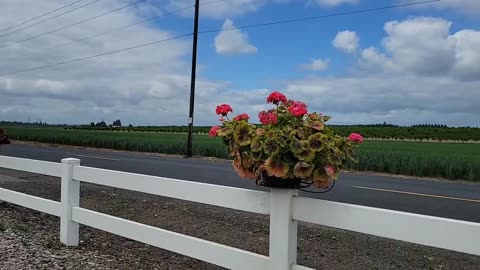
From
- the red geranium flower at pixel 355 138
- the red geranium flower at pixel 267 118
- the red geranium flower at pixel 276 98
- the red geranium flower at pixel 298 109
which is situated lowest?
the red geranium flower at pixel 355 138

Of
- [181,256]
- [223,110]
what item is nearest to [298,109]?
[223,110]

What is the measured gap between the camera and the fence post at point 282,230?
363 centimetres

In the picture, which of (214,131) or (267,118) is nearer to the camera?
(267,118)

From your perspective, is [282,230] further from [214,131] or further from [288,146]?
[214,131]

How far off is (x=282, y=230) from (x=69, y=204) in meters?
3.59

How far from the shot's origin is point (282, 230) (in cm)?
365

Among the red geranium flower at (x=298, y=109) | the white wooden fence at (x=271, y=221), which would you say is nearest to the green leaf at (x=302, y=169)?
the white wooden fence at (x=271, y=221)

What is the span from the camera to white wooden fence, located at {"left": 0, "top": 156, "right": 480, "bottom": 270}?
2.89 meters

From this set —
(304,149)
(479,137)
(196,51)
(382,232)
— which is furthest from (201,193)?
(479,137)

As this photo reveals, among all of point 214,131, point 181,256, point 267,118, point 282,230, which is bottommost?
point 181,256

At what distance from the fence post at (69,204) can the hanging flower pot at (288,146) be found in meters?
3.09

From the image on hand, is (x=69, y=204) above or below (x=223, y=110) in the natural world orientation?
below

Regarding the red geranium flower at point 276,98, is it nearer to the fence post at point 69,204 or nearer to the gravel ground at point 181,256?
the gravel ground at point 181,256

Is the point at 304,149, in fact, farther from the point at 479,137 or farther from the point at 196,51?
the point at 479,137
